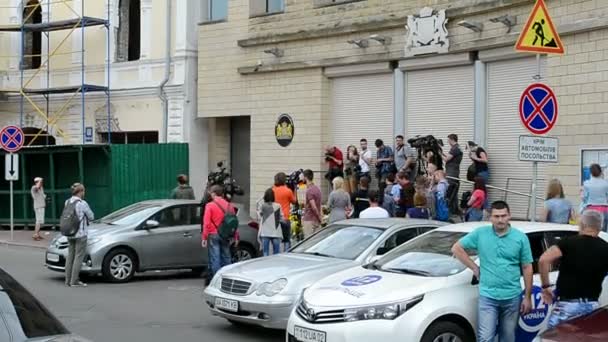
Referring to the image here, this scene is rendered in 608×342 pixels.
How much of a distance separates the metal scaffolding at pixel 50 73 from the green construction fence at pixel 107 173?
218 cm

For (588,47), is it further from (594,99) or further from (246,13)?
(246,13)

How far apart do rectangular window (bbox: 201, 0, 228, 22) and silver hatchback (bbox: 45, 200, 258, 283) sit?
10.7 meters

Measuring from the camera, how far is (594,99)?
655 inches

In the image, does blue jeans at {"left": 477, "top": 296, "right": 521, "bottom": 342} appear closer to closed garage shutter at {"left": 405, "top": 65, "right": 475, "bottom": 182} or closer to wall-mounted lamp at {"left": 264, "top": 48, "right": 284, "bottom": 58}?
closed garage shutter at {"left": 405, "top": 65, "right": 475, "bottom": 182}

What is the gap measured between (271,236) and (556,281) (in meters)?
8.17

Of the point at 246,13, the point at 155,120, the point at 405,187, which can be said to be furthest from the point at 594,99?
the point at 155,120

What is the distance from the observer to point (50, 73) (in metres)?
30.2

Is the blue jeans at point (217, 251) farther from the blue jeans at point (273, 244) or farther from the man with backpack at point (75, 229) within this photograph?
the man with backpack at point (75, 229)

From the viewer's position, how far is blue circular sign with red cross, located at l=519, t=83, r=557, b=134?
11.4m

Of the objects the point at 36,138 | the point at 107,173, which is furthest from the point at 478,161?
the point at 36,138

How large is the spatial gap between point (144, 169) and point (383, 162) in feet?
28.7

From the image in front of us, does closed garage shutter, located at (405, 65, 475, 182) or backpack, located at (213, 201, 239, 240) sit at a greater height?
closed garage shutter, located at (405, 65, 475, 182)

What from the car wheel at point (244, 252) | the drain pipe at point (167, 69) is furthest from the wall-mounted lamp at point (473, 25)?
the drain pipe at point (167, 69)

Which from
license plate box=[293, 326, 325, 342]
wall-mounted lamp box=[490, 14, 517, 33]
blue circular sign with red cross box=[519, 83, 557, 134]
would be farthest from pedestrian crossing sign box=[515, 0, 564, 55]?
wall-mounted lamp box=[490, 14, 517, 33]
